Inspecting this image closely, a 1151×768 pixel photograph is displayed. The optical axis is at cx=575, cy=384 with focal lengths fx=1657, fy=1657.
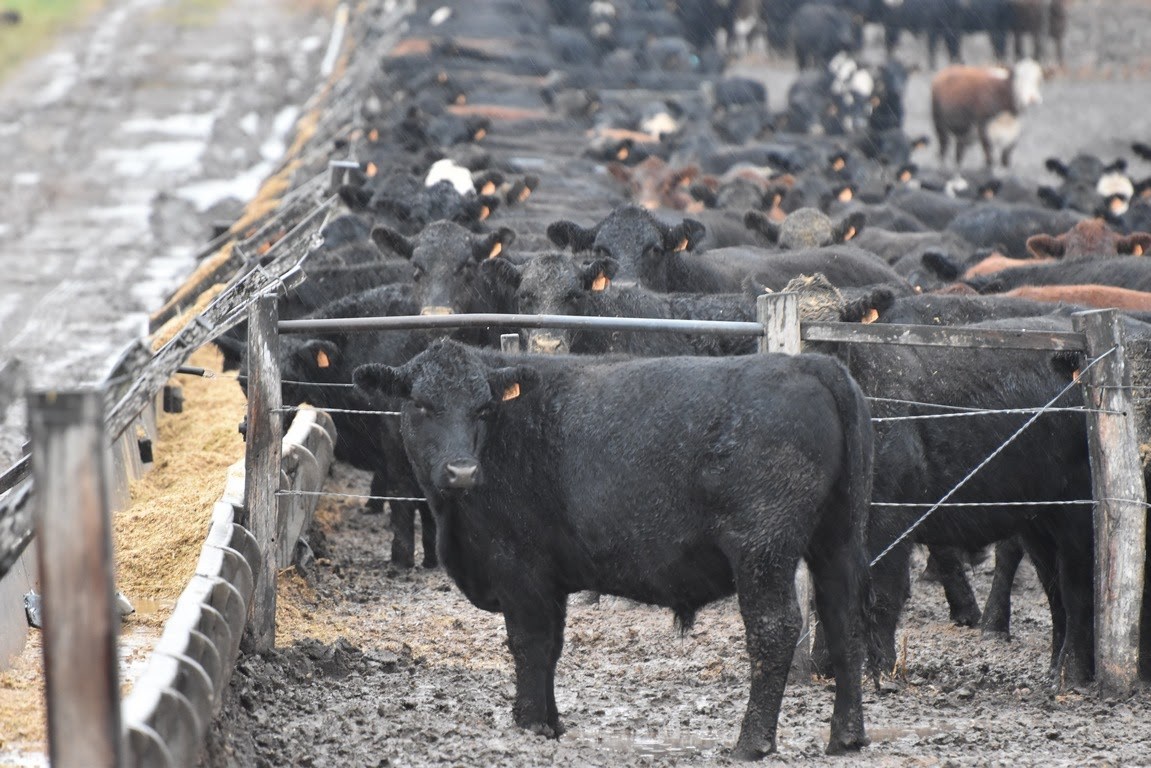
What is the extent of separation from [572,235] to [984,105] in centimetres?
2320

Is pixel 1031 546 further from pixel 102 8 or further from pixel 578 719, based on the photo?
pixel 102 8

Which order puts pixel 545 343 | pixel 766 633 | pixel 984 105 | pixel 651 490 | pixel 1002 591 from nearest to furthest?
pixel 766 633
pixel 651 490
pixel 1002 591
pixel 545 343
pixel 984 105

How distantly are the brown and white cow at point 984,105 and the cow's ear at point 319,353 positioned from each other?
81.0 ft

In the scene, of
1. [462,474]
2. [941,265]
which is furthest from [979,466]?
[941,265]

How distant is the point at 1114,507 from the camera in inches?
311

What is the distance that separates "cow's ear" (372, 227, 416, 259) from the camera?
40.8 ft

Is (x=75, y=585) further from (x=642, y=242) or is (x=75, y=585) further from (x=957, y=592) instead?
(x=642, y=242)

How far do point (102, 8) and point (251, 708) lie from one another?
4458cm

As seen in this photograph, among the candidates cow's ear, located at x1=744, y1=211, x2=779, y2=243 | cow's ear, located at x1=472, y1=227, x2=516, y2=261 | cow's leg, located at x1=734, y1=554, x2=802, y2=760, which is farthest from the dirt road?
cow's leg, located at x1=734, y1=554, x2=802, y2=760

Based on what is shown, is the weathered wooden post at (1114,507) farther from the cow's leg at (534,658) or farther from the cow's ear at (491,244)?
the cow's ear at (491,244)

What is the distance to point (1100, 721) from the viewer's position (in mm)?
7422

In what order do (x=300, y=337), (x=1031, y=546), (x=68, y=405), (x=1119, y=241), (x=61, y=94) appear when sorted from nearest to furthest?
(x=68, y=405) < (x=1031, y=546) < (x=300, y=337) < (x=1119, y=241) < (x=61, y=94)

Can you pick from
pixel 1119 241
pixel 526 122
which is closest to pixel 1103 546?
pixel 1119 241

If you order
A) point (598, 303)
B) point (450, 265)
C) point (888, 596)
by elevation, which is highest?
point (450, 265)
